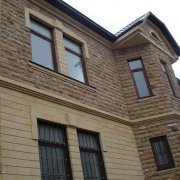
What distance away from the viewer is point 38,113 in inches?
315

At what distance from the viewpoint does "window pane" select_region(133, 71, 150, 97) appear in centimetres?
1236

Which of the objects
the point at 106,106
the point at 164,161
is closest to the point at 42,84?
the point at 106,106

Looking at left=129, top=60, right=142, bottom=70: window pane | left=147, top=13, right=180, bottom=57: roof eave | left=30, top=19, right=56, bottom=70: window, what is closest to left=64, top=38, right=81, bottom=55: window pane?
left=30, top=19, right=56, bottom=70: window

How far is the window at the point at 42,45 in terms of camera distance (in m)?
9.32

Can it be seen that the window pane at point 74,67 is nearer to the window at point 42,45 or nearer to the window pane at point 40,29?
the window at point 42,45

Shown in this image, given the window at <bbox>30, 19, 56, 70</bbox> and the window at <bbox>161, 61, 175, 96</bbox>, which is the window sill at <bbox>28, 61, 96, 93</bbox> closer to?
the window at <bbox>30, 19, 56, 70</bbox>

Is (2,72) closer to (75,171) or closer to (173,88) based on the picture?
(75,171)

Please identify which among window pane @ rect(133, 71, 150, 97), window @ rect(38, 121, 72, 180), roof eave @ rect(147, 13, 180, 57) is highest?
roof eave @ rect(147, 13, 180, 57)

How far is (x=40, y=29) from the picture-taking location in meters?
10.0

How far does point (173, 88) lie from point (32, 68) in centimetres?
691

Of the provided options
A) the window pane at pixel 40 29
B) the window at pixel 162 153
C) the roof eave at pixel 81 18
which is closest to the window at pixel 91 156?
the window at pixel 162 153

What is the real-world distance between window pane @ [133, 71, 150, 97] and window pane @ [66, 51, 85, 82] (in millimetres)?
2784

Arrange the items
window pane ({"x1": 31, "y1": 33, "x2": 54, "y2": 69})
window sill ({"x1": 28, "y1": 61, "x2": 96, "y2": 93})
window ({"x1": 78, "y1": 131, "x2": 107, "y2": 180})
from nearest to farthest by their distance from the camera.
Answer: window sill ({"x1": 28, "y1": 61, "x2": 96, "y2": 93}), window ({"x1": 78, "y1": 131, "x2": 107, "y2": 180}), window pane ({"x1": 31, "y1": 33, "x2": 54, "y2": 69})

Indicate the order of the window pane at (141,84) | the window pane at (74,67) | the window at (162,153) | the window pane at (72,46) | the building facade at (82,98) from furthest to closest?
1. the window pane at (141,84)
2. the window at (162,153)
3. the window pane at (72,46)
4. the window pane at (74,67)
5. the building facade at (82,98)
